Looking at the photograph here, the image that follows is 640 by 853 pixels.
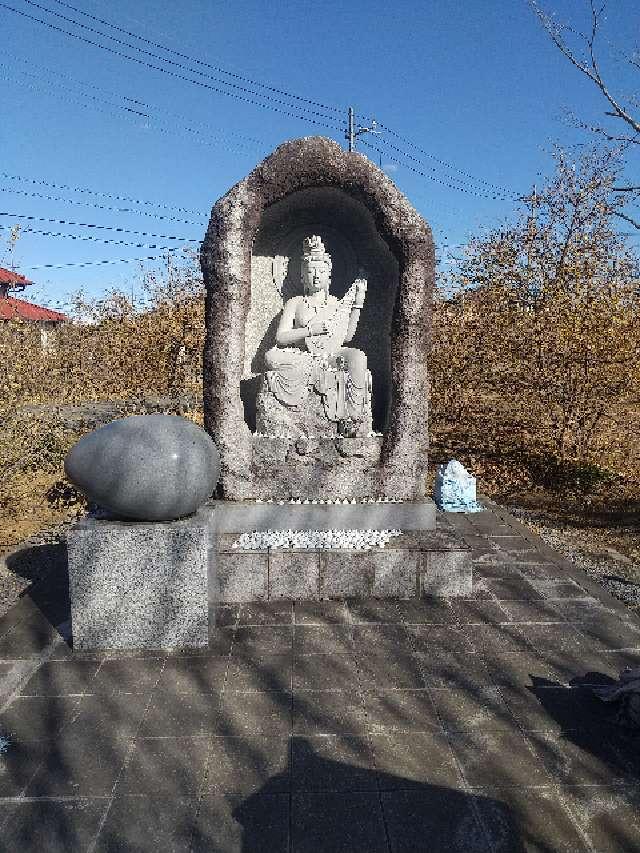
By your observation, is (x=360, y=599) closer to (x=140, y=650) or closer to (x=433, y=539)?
(x=433, y=539)

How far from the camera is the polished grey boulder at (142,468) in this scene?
295cm

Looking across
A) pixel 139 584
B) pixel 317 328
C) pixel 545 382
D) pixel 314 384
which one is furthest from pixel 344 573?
pixel 545 382

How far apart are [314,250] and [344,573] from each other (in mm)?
2562

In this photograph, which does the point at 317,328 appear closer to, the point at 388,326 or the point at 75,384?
the point at 388,326

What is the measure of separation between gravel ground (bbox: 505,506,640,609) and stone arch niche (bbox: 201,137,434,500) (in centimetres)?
161

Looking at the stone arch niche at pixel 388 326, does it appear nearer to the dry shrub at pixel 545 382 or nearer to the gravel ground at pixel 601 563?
the gravel ground at pixel 601 563

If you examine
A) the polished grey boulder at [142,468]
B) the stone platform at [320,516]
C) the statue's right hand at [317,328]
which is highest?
the statue's right hand at [317,328]

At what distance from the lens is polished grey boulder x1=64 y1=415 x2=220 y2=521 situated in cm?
295

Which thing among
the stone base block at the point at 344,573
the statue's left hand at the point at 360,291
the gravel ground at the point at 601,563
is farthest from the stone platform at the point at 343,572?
the statue's left hand at the point at 360,291

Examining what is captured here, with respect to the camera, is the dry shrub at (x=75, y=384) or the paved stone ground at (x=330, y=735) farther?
the dry shrub at (x=75, y=384)

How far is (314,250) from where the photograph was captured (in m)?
4.56

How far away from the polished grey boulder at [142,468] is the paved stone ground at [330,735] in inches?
32.9

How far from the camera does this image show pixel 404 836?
6.26 feet

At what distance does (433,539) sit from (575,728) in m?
1.63
